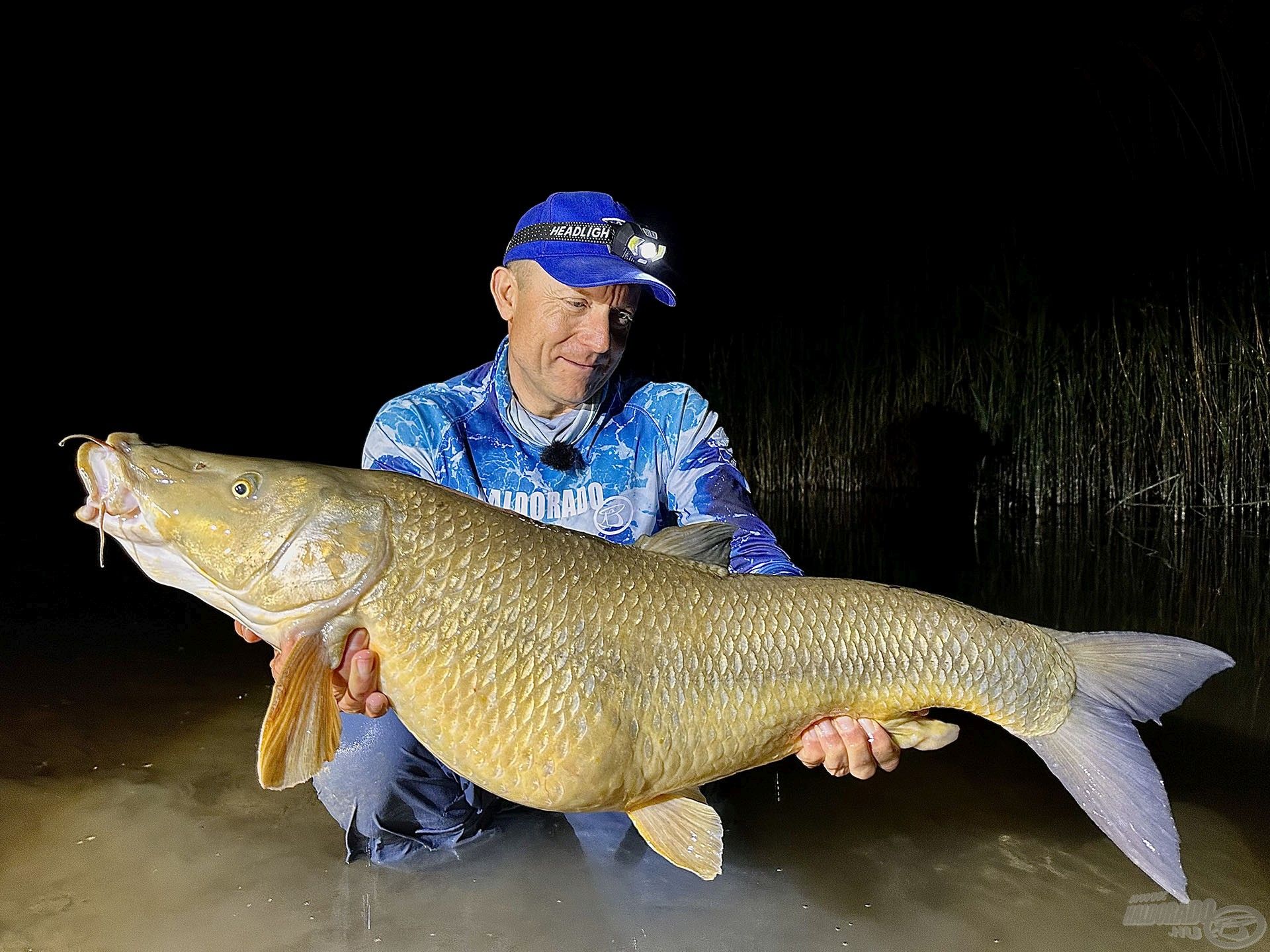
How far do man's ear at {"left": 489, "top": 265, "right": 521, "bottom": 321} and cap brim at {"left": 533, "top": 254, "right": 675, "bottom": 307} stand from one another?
185 millimetres

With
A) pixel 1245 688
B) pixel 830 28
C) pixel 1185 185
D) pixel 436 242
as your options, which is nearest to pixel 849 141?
pixel 830 28

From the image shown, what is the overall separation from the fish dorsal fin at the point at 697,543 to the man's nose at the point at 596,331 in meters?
0.69

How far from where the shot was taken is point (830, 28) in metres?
18.9

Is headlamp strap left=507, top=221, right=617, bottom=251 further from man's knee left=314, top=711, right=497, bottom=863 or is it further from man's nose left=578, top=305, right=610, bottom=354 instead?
man's knee left=314, top=711, right=497, bottom=863

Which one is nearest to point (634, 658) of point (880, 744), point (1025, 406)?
point (880, 744)

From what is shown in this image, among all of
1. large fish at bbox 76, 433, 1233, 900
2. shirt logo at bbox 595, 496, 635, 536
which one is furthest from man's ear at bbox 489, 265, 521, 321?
large fish at bbox 76, 433, 1233, 900

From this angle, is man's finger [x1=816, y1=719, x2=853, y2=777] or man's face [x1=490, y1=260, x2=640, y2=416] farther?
man's face [x1=490, y1=260, x2=640, y2=416]

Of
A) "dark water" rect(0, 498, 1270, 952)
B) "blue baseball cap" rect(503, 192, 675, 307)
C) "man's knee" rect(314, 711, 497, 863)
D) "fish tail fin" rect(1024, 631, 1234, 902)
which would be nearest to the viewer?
"fish tail fin" rect(1024, 631, 1234, 902)

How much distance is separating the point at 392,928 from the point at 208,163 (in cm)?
1584

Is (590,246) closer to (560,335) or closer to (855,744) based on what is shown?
(560,335)

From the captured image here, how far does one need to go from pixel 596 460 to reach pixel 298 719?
125 cm

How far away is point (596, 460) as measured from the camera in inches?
109

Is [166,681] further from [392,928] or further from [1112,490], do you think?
[1112,490]

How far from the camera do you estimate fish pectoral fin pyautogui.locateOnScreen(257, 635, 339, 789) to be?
5.52ft
